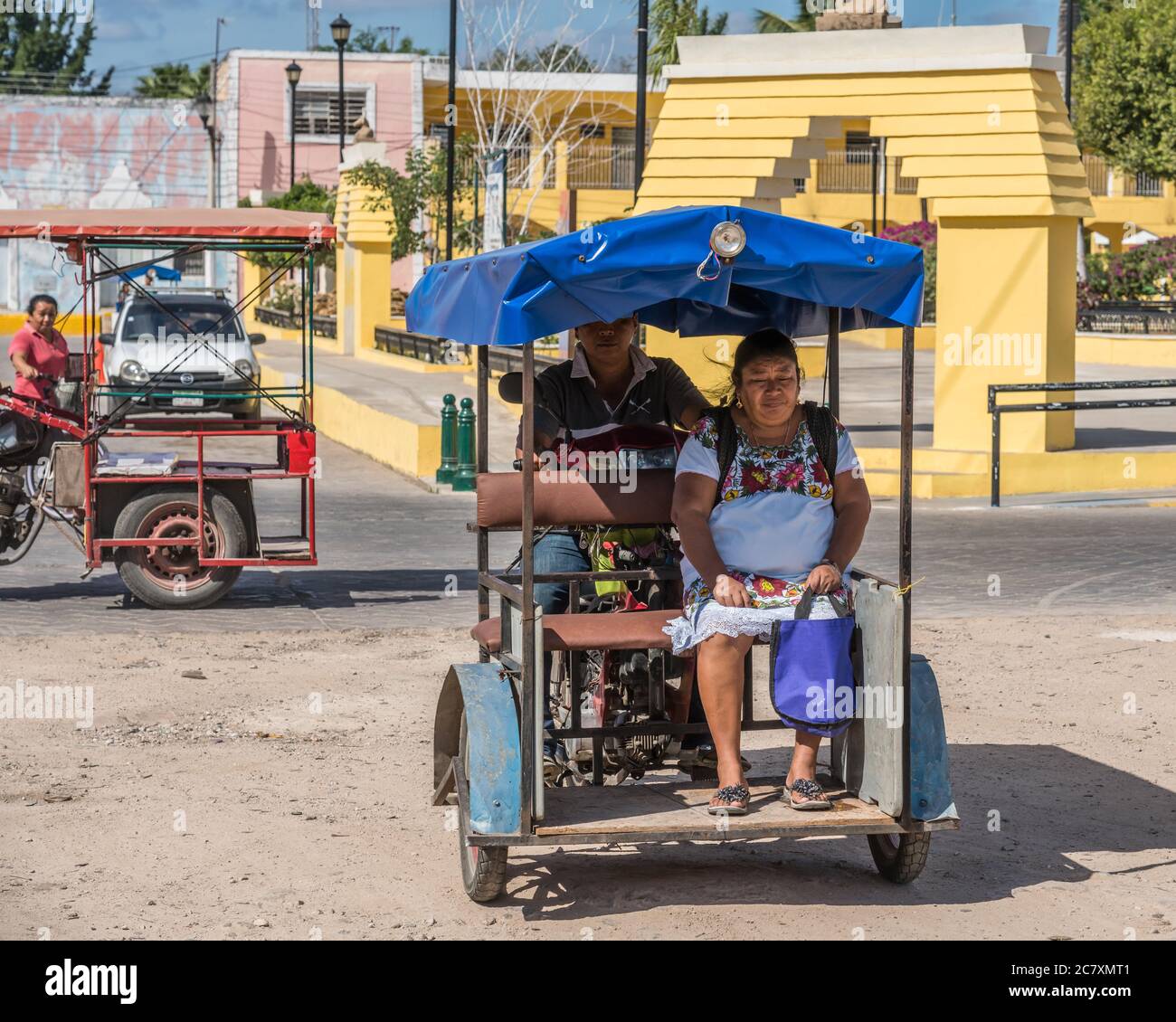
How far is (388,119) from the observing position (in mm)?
60031

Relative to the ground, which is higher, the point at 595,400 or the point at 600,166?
the point at 600,166

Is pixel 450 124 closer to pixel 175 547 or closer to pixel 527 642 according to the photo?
pixel 175 547

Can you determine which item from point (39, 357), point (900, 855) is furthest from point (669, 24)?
point (900, 855)

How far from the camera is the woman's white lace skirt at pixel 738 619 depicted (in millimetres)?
6285

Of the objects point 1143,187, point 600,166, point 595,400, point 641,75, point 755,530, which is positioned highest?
point 600,166

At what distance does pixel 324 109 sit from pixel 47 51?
33864 mm

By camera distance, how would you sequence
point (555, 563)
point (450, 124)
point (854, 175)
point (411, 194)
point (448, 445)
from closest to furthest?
point (555, 563) < point (448, 445) < point (450, 124) < point (411, 194) < point (854, 175)

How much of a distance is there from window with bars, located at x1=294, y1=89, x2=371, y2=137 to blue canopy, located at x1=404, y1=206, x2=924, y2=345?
5550cm

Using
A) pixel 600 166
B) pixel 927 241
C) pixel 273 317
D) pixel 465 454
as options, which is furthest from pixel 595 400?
pixel 600 166

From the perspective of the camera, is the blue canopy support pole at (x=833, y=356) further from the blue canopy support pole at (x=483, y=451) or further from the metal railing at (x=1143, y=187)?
the metal railing at (x=1143, y=187)

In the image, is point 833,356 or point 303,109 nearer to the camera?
point 833,356

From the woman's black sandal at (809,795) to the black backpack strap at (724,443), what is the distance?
991 mm

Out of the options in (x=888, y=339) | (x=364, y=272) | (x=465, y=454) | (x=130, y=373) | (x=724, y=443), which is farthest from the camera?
(x=888, y=339)

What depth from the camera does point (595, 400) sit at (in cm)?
724
